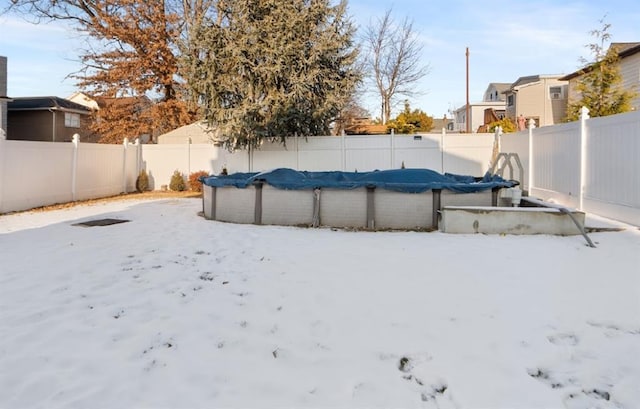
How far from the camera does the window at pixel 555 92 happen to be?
88.7ft

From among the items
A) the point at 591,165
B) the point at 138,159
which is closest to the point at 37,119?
the point at 138,159

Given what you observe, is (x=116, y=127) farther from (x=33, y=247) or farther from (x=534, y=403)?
(x=534, y=403)

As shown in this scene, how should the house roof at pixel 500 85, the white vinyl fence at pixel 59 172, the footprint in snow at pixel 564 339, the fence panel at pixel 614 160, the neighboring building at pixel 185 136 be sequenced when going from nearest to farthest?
the footprint in snow at pixel 564 339 → the fence panel at pixel 614 160 → the white vinyl fence at pixel 59 172 → the neighboring building at pixel 185 136 → the house roof at pixel 500 85

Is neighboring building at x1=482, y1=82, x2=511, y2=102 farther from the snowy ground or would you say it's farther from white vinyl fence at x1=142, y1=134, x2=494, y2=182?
the snowy ground

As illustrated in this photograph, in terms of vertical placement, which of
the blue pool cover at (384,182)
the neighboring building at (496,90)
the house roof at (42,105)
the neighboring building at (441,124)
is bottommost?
the blue pool cover at (384,182)

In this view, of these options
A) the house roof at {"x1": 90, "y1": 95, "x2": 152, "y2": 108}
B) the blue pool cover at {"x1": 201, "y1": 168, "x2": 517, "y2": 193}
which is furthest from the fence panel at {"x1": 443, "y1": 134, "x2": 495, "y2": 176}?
the house roof at {"x1": 90, "y1": 95, "x2": 152, "y2": 108}

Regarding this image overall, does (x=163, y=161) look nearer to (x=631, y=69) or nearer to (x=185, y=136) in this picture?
(x=185, y=136)

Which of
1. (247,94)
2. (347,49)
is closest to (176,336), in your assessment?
(247,94)

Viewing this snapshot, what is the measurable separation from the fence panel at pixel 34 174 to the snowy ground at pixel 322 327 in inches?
217

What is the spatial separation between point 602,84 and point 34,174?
1691 cm

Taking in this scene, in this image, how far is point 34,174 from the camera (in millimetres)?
10812

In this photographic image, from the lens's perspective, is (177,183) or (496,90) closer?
(177,183)

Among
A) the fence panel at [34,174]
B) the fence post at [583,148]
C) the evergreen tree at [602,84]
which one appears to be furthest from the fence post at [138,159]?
the evergreen tree at [602,84]

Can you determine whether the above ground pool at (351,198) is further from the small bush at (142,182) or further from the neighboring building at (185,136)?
the neighboring building at (185,136)
